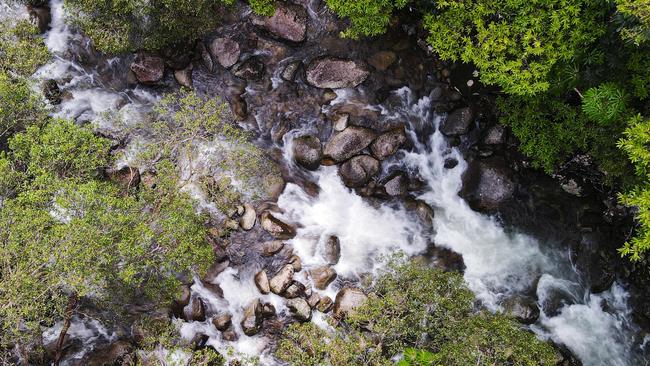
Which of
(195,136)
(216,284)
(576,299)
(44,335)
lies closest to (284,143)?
(195,136)

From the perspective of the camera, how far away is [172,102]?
55.1 feet

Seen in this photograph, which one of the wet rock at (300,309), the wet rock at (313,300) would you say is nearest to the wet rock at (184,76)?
the wet rock at (300,309)

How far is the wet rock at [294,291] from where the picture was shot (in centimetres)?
1550

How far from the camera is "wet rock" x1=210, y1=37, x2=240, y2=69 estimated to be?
16.9 meters

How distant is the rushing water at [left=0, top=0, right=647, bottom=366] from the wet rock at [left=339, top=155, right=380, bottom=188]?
1.81ft

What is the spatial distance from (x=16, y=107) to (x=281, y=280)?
9.78 metres

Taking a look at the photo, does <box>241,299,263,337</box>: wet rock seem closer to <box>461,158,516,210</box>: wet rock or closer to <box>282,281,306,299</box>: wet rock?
<box>282,281,306,299</box>: wet rock

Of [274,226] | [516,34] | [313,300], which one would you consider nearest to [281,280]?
[313,300]

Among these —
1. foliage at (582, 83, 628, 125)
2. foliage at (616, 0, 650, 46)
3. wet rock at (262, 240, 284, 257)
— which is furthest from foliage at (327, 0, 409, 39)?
wet rock at (262, 240, 284, 257)

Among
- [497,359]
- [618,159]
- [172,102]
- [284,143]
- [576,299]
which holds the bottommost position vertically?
[576,299]

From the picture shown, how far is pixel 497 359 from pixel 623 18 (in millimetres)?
9190

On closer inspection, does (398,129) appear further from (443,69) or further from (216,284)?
(216,284)

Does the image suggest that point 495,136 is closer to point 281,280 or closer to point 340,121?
point 340,121

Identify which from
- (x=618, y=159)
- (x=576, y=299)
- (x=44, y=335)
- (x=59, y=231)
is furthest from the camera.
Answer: (x=576, y=299)
